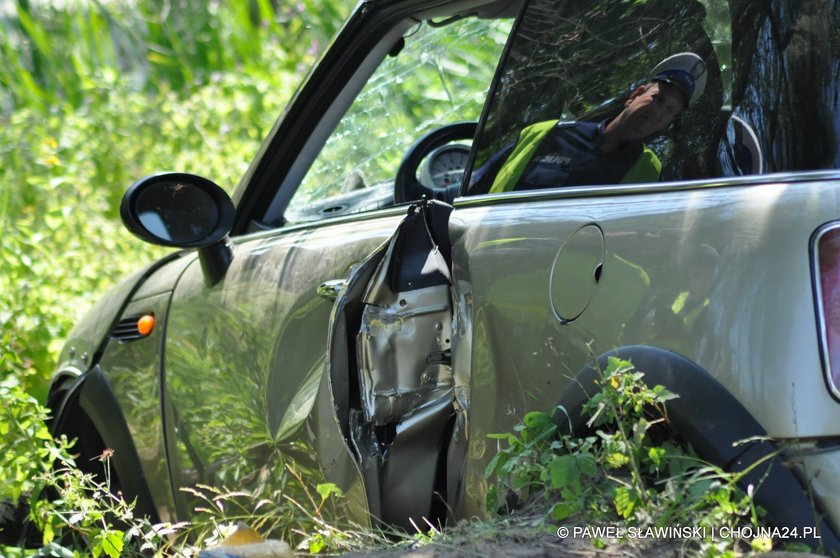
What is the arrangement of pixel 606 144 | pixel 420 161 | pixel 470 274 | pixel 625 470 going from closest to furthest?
1. pixel 625 470
2. pixel 606 144
3. pixel 470 274
4. pixel 420 161

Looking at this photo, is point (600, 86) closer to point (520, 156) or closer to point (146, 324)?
point (520, 156)

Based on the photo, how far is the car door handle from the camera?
3.01 metres

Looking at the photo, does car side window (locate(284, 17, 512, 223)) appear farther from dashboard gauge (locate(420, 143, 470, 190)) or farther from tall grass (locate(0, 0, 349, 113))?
tall grass (locate(0, 0, 349, 113))

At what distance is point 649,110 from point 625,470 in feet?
2.41

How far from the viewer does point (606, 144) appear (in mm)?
2479

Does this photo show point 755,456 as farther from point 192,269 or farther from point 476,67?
point 192,269

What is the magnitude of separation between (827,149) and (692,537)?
69 cm

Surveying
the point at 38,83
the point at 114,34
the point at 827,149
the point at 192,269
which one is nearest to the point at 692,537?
the point at 827,149

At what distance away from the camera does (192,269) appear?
3955 mm

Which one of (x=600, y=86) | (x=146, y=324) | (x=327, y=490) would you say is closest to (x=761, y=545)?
(x=600, y=86)

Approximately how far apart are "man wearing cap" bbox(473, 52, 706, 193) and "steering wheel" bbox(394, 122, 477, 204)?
99 centimetres

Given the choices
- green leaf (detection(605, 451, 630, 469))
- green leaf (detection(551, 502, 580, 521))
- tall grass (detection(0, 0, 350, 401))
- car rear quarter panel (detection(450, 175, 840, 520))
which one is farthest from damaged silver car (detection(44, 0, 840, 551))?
tall grass (detection(0, 0, 350, 401))

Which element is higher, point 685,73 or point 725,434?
point 685,73

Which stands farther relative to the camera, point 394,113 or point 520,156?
point 394,113
